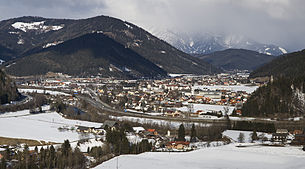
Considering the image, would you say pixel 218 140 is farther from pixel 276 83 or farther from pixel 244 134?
pixel 276 83

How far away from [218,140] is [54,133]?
18893 mm

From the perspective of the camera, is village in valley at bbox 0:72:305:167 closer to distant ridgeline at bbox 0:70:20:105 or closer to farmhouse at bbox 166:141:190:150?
farmhouse at bbox 166:141:190:150

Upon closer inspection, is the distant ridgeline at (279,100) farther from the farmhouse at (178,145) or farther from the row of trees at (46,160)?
the row of trees at (46,160)

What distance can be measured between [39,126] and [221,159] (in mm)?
27199

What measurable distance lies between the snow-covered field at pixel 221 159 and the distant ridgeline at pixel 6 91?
160 feet

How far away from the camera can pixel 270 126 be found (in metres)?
43.2

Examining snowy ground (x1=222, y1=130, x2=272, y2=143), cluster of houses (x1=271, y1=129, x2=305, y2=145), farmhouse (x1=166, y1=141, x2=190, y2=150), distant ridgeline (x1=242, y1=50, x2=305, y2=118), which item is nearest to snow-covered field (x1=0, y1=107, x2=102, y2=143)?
farmhouse (x1=166, y1=141, x2=190, y2=150)

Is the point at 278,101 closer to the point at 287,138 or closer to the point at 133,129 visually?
the point at 287,138

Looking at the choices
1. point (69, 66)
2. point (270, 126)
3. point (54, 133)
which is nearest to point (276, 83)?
point (270, 126)

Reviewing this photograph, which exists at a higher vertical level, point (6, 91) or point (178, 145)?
point (6, 91)

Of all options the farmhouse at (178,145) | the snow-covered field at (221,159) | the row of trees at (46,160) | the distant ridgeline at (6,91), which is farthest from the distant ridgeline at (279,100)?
the distant ridgeline at (6,91)

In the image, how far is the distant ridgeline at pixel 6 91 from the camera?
2840 inches

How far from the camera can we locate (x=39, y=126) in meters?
47.7

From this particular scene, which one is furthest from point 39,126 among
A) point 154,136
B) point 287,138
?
point 287,138
